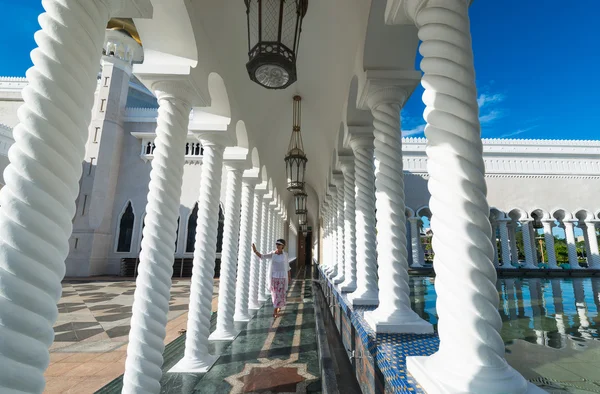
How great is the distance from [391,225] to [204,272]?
2.44 metres

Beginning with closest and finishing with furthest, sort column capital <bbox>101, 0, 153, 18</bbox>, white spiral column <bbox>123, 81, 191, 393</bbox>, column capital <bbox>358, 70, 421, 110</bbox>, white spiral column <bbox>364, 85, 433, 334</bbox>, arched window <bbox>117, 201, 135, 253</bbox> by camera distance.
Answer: column capital <bbox>101, 0, 153, 18</bbox>
white spiral column <bbox>123, 81, 191, 393</bbox>
white spiral column <bbox>364, 85, 433, 334</bbox>
column capital <bbox>358, 70, 421, 110</bbox>
arched window <bbox>117, 201, 135, 253</bbox>

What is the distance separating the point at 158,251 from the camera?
2818 mm

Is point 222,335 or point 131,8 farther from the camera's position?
point 222,335

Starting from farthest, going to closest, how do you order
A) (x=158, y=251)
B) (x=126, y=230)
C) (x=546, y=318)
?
(x=126, y=230) < (x=546, y=318) < (x=158, y=251)

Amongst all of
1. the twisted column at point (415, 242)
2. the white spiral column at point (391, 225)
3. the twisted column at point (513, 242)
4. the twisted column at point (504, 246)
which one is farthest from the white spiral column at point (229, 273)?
the twisted column at point (513, 242)

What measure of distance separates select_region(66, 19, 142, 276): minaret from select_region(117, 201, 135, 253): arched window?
0.75 feet

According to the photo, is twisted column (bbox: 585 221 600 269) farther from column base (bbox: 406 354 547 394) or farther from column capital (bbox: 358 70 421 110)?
column base (bbox: 406 354 547 394)

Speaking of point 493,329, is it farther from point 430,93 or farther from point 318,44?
point 318,44

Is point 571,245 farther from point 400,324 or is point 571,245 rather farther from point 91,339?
point 91,339

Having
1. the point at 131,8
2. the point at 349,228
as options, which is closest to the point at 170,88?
the point at 131,8

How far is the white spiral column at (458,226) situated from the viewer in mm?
1472

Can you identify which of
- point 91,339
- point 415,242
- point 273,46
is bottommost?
point 91,339

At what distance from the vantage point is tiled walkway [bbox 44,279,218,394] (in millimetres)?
3506

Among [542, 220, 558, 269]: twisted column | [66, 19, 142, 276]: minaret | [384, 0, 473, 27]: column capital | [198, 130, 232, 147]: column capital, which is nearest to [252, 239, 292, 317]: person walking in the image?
[198, 130, 232, 147]: column capital
